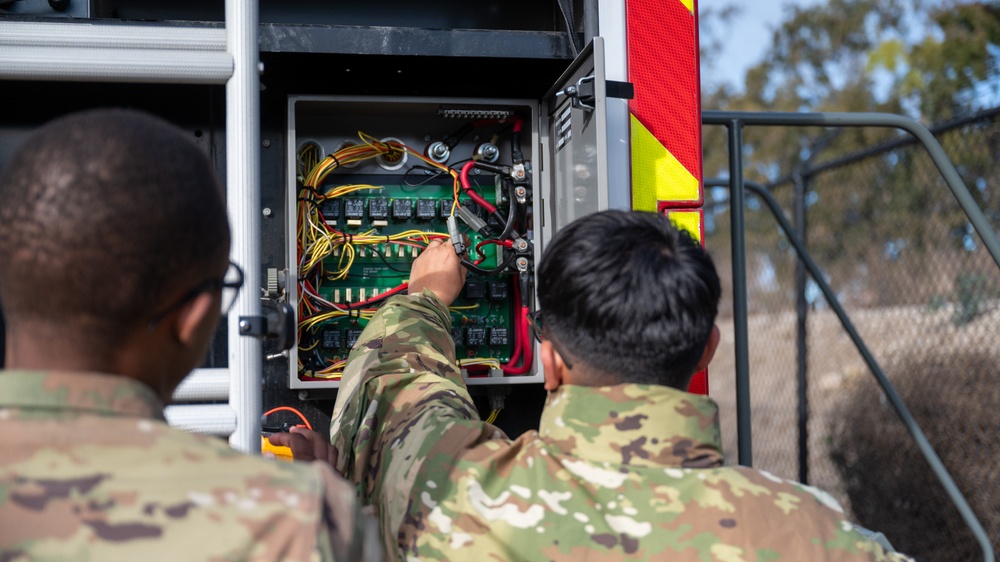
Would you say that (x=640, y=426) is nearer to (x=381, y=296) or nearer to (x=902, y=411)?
(x=381, y=296)

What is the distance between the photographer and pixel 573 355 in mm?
1477

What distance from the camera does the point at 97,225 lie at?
92 cm

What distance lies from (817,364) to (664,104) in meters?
6.95

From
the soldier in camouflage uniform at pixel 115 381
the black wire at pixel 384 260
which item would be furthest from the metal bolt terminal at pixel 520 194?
the soldier in camouflage uniform at pixel 115 381

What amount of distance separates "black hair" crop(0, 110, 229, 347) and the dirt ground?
498cm

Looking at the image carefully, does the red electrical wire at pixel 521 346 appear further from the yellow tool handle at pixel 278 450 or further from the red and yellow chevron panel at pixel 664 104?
the yellow tool handle at pixel 278 450

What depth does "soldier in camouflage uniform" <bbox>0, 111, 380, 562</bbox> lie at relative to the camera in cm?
88

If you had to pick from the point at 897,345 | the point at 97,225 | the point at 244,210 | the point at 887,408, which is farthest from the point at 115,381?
the point at 897,345

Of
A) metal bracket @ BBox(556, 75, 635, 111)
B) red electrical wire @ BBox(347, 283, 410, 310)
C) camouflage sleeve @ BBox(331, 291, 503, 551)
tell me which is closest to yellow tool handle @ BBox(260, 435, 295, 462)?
camouflage sleeve @ BBox(331, 291, 503, 551)

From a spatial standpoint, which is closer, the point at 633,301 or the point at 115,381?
the point at 115,381

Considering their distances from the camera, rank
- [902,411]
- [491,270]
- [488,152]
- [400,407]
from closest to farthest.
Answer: [400,407] < [491,270] < [488,152] < [902,411]

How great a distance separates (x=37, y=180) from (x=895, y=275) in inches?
268

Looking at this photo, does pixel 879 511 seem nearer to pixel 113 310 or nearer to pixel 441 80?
pixel 441 80

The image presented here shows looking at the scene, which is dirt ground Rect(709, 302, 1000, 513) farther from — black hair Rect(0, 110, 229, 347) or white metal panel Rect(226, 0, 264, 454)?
black hair Rect(0, 110, 229, 347)
